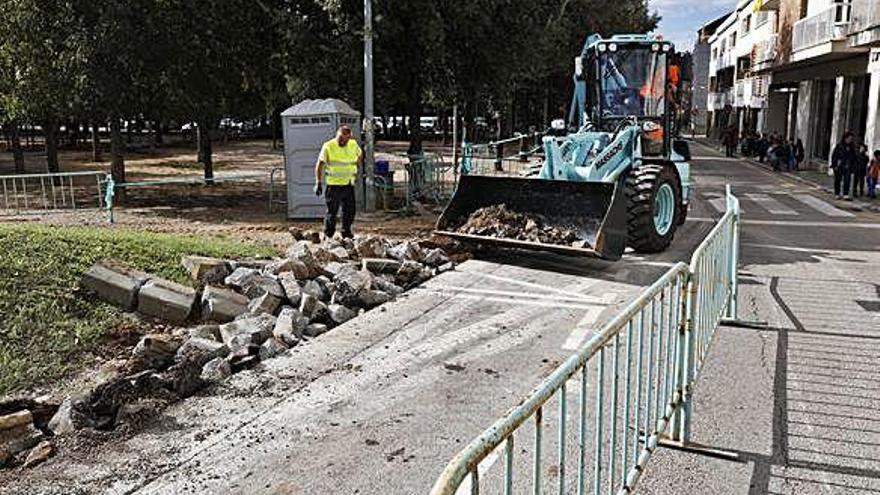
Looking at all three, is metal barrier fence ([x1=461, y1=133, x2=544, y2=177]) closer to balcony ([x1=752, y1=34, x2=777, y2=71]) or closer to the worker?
the worker

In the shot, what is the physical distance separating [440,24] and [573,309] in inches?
377

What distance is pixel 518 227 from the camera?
35.7 feet

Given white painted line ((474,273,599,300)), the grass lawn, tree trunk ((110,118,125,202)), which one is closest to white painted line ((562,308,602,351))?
white painted line ((474,273,599,300))

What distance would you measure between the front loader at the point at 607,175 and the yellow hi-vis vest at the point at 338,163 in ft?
Result: 5.25

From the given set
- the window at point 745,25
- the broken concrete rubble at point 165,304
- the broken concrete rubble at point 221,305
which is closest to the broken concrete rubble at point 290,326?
the broken concrete rubble at point 221,305

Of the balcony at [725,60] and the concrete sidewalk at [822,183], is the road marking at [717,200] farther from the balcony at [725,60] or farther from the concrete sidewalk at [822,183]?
the balcony at [725,60]

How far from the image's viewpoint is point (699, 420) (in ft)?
17.8

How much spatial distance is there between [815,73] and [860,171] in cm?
1133

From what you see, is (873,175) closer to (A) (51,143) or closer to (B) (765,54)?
(B) (765,54)

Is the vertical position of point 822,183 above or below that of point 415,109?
below

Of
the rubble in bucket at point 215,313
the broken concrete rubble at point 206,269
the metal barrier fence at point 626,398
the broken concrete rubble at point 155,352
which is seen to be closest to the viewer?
the metal barrier fence at point 626,398

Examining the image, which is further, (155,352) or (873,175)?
(873,175)

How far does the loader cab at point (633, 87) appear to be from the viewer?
12.5 metres

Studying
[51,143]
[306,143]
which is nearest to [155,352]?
[306,143]
